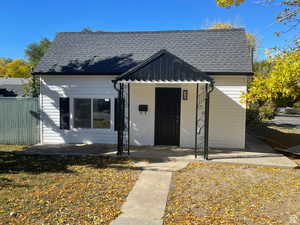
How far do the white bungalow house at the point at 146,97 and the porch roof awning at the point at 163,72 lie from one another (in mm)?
1177

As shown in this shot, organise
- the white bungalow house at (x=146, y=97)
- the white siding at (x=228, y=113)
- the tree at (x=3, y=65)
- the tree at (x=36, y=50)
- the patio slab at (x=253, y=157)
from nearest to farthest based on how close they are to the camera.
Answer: the patio slab at (x=253, y=157) < the white siding at (x=228, y=113) < the white bungalow house at (x=146, y=97) < the tree at (x=36, y=50) < the tree at (x=3, y=65)

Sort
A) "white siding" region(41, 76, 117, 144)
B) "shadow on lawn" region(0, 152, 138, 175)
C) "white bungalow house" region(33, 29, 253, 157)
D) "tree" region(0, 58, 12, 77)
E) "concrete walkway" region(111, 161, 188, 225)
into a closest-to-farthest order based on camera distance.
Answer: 1. "concrete walkway" region(111, 161, 188, 225)
2. "shadow on lawn" region(0, 152, 138, 175)
3. "white bungalow house" region(33, 29, 253, 157)
4. "white siding" region(41, 76, 117, 144)
5. "tree" region(0, 58, 12, 77)

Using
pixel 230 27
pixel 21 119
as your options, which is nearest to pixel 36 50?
pixel 230 27

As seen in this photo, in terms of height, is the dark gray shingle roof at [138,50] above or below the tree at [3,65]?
below

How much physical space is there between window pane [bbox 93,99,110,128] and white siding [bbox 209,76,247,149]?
424 centimetres

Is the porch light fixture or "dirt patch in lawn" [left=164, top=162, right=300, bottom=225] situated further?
the porch light fixture

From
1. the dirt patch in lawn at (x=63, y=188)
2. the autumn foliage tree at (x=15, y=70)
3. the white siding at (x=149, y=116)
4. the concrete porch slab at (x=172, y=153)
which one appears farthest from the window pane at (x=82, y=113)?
the autumn foliage tree at (x=15, y=70)

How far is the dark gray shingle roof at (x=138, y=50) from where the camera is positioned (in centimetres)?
945

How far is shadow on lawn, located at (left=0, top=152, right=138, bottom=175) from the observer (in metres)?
6.52

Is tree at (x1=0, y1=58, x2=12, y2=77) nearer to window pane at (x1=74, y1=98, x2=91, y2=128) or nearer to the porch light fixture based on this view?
window pane at (x1=74, y1=98, x2=91, y2=128)

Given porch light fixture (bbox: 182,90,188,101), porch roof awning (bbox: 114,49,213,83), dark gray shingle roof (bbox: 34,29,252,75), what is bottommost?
porch light fixture (bbox: 182,90,188,101)

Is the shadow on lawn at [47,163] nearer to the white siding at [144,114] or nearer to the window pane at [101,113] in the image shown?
the white siding at [144,114]

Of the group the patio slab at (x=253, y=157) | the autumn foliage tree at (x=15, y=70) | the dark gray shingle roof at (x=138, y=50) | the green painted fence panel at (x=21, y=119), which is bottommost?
the patio slab at (x=253, y=157)

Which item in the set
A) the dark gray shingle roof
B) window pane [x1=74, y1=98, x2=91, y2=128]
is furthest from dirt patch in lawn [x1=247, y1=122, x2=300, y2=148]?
window pane [x1=74, y1=98, x2=91, y2=128]
